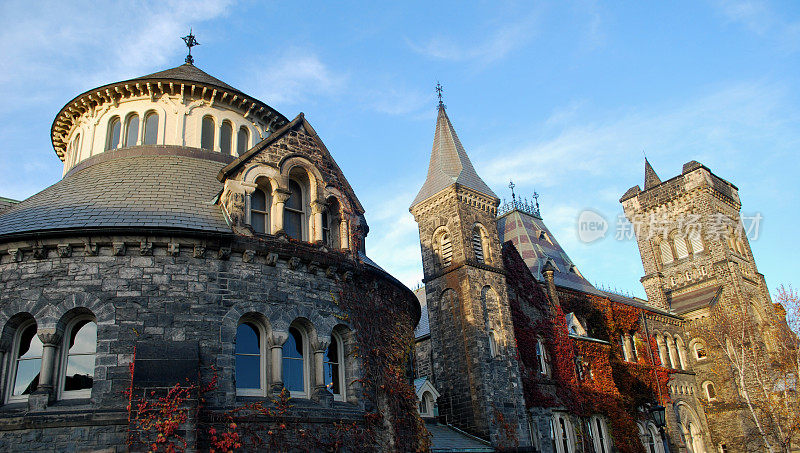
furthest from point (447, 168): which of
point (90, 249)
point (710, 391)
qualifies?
point (710, 391)

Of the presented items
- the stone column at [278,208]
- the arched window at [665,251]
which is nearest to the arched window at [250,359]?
the stone column at [278,208]

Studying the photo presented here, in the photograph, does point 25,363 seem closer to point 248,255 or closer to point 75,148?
point 248,255

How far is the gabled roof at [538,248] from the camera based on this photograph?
3825cm

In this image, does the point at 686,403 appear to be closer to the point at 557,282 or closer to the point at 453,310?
the point at 557,282

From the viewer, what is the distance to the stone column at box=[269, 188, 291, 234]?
50.0 ft

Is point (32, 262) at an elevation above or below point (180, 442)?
above

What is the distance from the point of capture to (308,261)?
15188 mm

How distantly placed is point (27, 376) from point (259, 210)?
6253mm

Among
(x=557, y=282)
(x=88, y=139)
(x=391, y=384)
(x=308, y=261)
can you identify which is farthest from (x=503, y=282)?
(x=88, y=139)

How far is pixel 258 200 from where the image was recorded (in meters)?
15.9

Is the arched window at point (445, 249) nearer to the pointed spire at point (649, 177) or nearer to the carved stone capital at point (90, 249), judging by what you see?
the carved stone capital at point (90, 249)

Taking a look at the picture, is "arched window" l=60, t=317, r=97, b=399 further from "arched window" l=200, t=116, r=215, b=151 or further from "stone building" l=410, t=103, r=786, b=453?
"stone building" l=410, t=103, r=786, b=453

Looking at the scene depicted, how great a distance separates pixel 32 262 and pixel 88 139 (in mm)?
7842

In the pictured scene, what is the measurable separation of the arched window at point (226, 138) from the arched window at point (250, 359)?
745 centimetres
